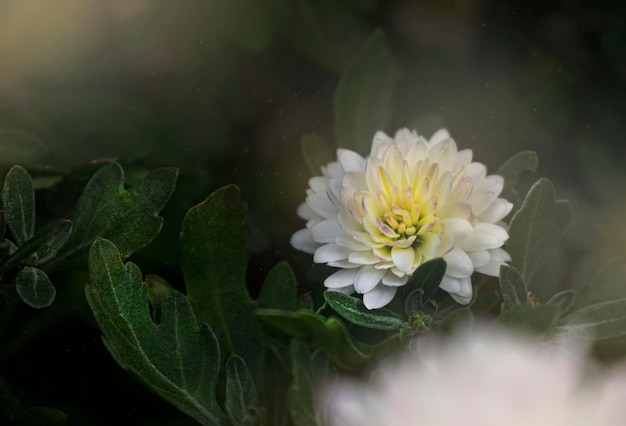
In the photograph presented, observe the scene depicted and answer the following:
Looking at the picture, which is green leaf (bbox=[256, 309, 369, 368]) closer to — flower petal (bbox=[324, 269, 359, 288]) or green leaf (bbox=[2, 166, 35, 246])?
flower petal (bbox=[324, 269, 359, 288])

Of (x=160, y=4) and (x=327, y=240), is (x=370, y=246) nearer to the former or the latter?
(x=327, y=240)

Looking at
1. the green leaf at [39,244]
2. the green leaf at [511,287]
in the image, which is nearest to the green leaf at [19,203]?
the green leaf at [39,244]

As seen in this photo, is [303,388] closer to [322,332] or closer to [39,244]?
[322,332]

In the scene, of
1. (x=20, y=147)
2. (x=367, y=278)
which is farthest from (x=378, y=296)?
(x=20, y=147)

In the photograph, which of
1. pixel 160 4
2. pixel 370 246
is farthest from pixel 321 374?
pixel 160 4

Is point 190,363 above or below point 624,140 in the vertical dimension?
below

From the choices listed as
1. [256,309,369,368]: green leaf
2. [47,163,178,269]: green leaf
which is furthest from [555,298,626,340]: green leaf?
[47,163,178,269]: green leaf

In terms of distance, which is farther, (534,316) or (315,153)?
(315,153)
